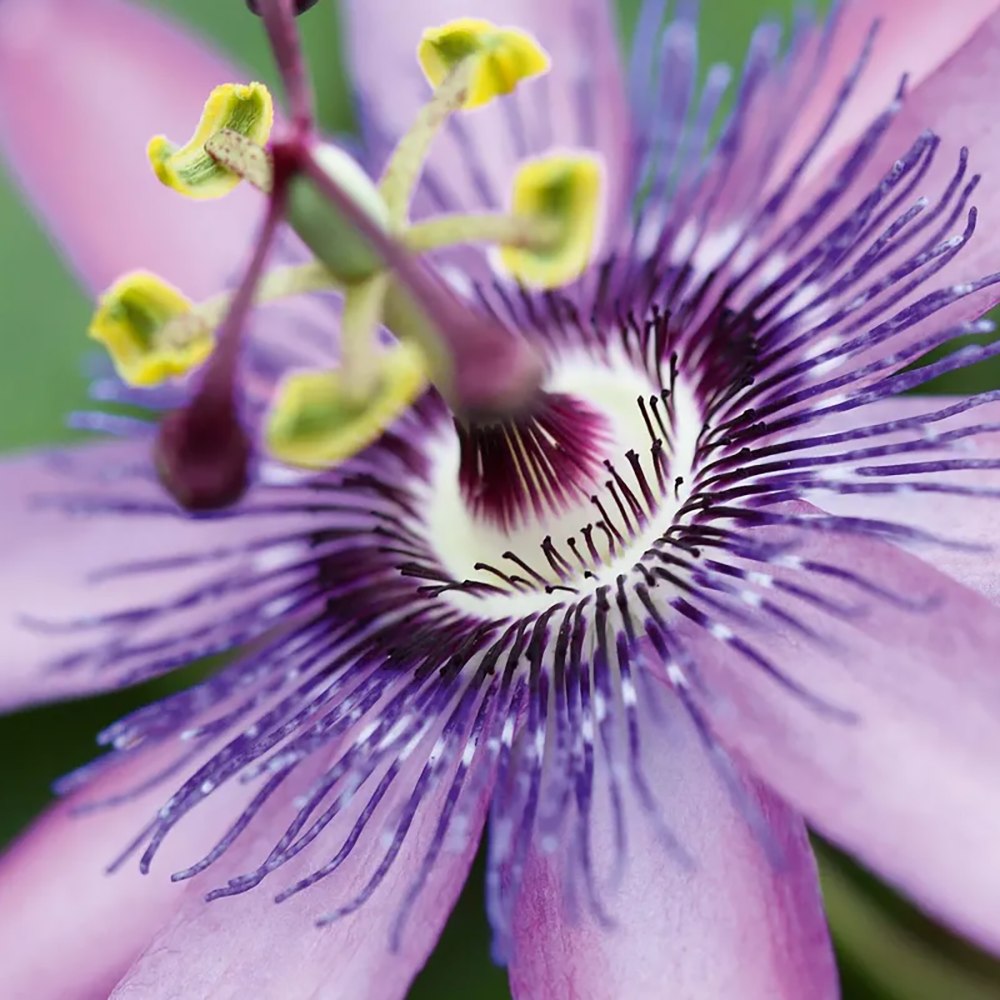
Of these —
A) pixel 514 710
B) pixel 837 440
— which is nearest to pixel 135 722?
pixel 514 710

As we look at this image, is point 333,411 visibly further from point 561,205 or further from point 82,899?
point 82,899

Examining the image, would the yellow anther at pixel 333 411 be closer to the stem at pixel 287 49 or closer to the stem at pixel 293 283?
the stem at pixel 293 283

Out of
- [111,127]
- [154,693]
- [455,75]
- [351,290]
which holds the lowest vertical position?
[154,693]

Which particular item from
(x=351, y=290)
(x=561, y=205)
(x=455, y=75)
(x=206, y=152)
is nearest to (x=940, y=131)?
(x=561, y=205)

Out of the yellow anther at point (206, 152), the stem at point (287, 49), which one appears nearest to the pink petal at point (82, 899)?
the yellow anther at point (206, 152)

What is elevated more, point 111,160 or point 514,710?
point 111,160

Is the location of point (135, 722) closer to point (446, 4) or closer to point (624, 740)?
point (624, 740)

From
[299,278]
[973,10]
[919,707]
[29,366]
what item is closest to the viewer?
[919,707]
